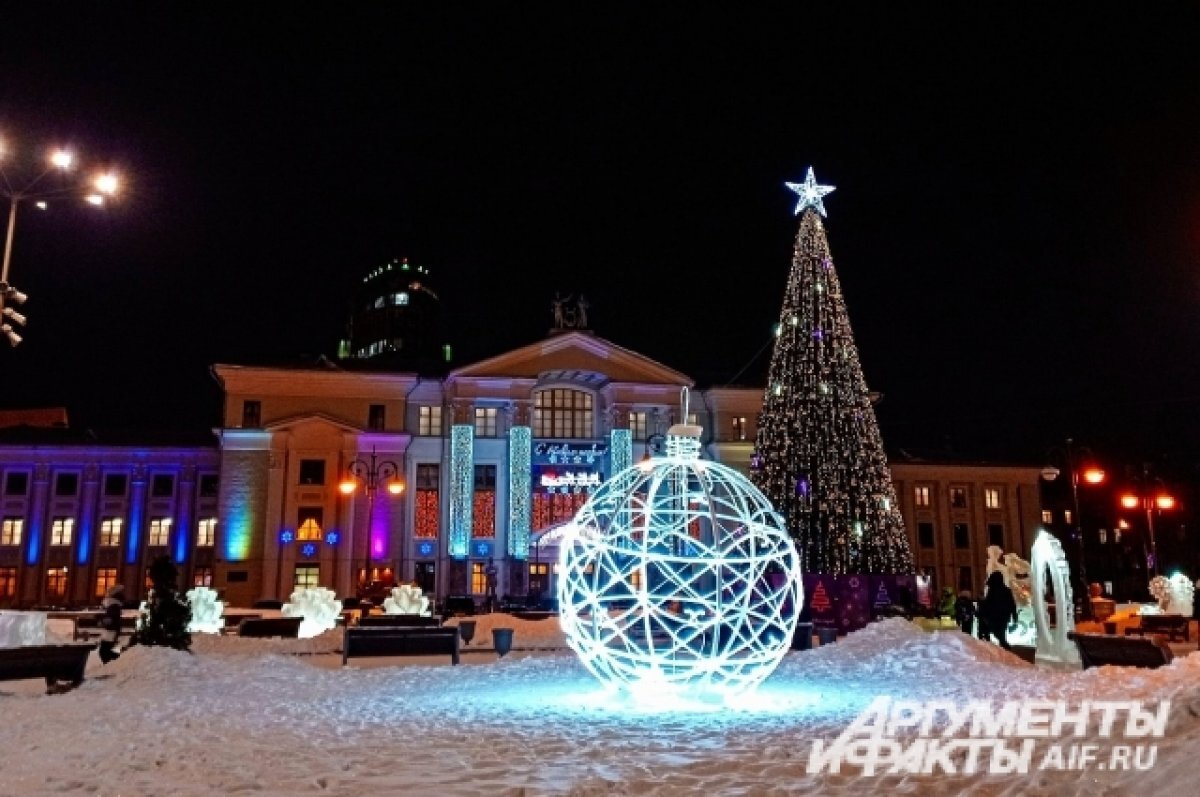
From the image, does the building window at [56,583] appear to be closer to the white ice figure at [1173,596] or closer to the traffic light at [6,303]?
the traffic light at [6,303]

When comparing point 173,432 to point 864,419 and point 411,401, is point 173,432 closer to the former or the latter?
point 411,401

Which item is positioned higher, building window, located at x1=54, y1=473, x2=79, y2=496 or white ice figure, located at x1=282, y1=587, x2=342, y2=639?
building window, located at x1=54, y1=473, x2=79, y2=496

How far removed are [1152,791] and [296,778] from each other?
6539 mm

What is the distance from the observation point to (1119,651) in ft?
46.2

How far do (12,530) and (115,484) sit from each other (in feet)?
17.4

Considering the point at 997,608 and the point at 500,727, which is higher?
the point at 997,608

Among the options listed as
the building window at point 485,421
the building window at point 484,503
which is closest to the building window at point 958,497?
the building window at point 484,503

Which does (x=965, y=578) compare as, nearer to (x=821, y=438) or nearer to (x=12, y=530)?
(x=821, y=438)

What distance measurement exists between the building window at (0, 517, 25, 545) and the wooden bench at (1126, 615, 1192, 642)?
49266 mm

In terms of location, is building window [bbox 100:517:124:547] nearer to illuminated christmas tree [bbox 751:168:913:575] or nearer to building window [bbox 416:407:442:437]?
building window [bbox 416:407:442:437]

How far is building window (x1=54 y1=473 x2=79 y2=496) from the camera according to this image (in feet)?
152

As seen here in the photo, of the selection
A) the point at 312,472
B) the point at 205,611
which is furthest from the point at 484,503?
the point at 205,611

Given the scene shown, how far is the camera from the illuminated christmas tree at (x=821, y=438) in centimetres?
2747

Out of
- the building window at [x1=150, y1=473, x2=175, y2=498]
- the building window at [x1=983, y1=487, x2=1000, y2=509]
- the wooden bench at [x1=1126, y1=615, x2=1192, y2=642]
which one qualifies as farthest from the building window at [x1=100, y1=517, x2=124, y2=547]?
the building window at [x1=983, y1=487, x2=1000, y2=509]
